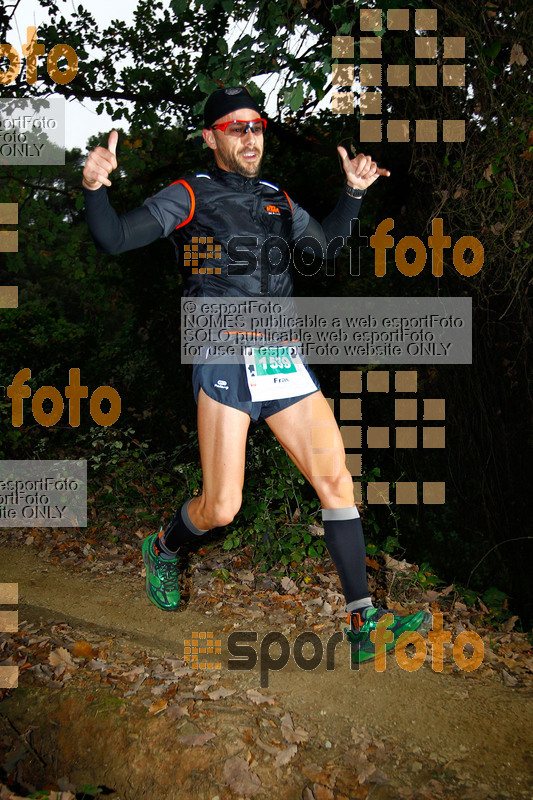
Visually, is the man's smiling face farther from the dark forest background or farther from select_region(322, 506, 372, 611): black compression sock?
select_region(322, 506, 372, 611): black compression sock

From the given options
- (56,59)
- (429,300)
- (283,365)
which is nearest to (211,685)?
(283,365)

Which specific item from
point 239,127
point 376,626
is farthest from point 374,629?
point 239,127

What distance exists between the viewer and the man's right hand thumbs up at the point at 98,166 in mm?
3033

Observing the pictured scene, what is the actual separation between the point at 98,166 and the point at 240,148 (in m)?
0.94

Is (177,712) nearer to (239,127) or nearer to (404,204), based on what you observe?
(239,127)

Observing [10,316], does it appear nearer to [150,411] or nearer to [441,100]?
[150,411]

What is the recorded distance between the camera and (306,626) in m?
4.80

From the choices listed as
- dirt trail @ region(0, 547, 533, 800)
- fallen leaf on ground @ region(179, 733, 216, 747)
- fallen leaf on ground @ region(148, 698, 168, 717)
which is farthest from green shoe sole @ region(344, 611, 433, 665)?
fallen leaf on ground @ region(148, 698, 168, 717)

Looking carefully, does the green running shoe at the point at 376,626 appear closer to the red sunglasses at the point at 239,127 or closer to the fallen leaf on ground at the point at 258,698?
the fallen leaf on ground at the point at 258,698

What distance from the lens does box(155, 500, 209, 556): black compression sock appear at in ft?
14.1

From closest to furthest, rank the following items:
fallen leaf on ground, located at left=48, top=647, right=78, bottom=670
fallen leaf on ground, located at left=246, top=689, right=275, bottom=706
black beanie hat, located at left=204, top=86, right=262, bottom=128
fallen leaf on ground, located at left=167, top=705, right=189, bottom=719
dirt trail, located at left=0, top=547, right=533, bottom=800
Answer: dirt trail, located at left=0, top=547, right=533, bottom=800
fallen leaf on ground, located at left=167, top=705, right=189, bottom=719
black beanie hat, located at left=204, top=86, right=262, bottom=128
fallen leaf on ground, located at left=246, top=689, right=275, bottom=706
fallen leaf on ground, located at left=48, top=647, right=78, bottom=670

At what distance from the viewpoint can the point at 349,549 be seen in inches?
150

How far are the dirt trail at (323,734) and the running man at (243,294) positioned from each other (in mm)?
345

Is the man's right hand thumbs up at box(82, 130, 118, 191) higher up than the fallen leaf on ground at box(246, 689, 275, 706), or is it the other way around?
the man's right hand thumbs up at box(82, 130, 118, 191)
